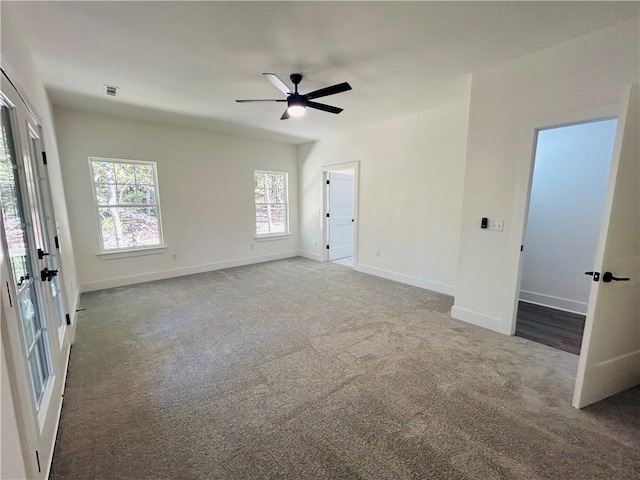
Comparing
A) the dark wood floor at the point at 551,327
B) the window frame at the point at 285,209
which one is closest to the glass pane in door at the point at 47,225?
the window frame at the point at 285,209

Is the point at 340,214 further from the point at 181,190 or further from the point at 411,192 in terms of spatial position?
the point at 181,190

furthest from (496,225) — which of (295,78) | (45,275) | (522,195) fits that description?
(45,275)

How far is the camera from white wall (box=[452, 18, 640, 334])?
2.18 meters

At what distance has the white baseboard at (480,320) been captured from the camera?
2923 mm

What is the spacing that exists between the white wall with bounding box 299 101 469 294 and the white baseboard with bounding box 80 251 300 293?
85.6 inches

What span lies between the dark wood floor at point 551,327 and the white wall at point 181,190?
4721mm

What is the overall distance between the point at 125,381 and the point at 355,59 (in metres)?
3.35

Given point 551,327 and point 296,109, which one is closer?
point 296,109

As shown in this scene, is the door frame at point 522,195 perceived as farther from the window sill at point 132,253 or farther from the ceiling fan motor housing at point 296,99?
the window sill at point 132,253

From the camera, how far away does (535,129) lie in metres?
2.57

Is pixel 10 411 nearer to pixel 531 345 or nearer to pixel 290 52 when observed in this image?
pixel 290 52

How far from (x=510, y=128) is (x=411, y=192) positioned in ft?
5.95

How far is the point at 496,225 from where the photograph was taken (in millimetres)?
2896

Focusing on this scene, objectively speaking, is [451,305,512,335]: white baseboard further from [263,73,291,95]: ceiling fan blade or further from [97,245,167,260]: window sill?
[97,245,167,260]: window sill
